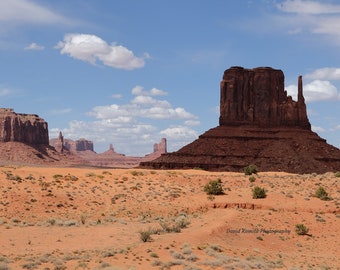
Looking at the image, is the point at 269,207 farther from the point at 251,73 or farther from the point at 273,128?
the point at 251,73

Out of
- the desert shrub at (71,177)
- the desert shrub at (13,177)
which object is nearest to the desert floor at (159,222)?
the desert shrub at (13,177)

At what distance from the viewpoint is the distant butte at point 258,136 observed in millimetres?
95812

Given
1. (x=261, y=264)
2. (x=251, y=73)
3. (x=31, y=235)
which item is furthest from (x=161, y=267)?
(x=251, y=73)

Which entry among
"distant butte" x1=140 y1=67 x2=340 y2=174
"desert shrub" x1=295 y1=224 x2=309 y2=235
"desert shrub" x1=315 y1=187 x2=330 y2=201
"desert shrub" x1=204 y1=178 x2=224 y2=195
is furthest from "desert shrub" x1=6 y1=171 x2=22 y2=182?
"distant butte" x1=140 y1=67 x2=340 y2=174

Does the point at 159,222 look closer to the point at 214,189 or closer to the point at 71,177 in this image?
the point at 214,189

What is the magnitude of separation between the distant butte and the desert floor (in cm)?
4526

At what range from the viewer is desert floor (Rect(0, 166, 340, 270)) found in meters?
21.0

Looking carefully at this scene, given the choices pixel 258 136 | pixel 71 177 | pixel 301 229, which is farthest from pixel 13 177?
pixel 258 136

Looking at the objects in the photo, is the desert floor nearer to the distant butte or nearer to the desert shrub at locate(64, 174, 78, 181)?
the desert shrub at locate(64, 174, 78, 181)

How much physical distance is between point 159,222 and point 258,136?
7955 cm

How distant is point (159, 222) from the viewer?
32.1 m

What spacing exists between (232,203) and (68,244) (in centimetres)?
1772

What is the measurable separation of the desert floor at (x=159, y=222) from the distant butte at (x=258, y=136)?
148 ft

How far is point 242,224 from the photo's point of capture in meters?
31.6
